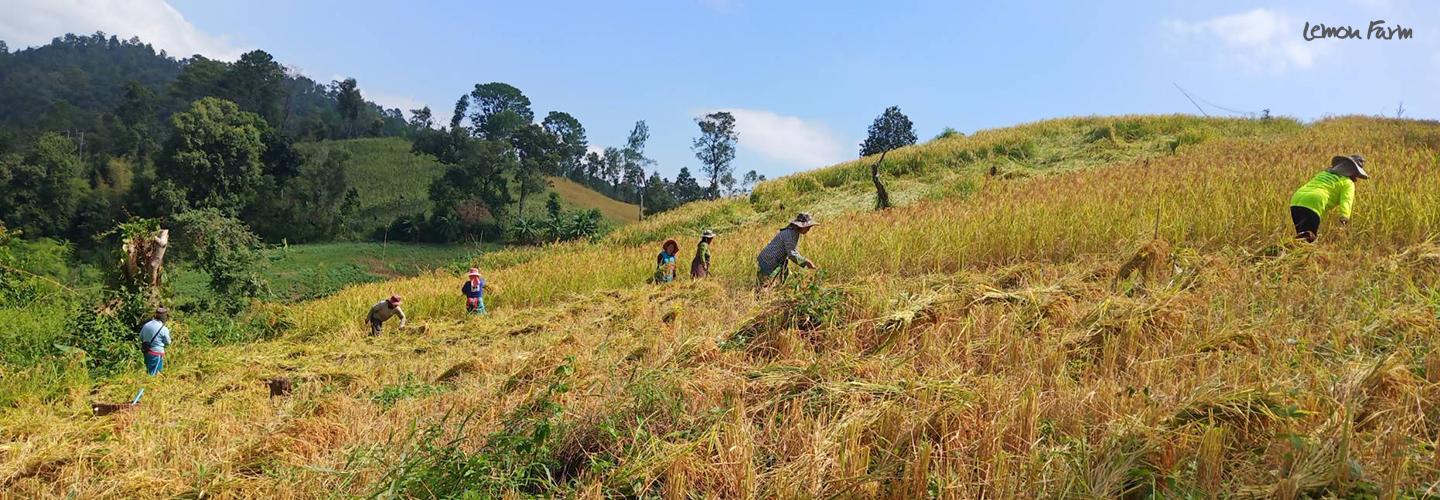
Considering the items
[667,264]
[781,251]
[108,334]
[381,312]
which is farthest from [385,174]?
[781,251]

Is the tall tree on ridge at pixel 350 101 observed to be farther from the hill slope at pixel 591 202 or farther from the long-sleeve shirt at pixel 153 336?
the long-sleeve shirt at pixel 153 336

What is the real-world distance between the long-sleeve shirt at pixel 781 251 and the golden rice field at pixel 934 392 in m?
0.89

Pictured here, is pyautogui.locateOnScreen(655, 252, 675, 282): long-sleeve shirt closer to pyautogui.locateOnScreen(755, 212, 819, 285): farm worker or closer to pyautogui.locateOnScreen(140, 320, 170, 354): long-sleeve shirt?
pyautogui.locateOnScreen(755, 212, 819, 285): farm worker

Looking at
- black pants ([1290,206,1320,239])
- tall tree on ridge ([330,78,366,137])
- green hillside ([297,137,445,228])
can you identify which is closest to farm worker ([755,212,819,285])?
black pants ([1290,206,1320,239])

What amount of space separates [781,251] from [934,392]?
3.94 metres

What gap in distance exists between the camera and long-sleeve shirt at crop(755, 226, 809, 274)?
6.73m

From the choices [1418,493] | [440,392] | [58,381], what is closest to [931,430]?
[1418,493]

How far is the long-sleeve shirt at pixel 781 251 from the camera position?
6730 mm

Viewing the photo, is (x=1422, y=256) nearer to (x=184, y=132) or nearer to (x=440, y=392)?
(x=440, y=392)

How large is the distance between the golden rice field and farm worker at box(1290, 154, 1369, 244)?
188mm

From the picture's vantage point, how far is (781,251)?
6816 millimetres

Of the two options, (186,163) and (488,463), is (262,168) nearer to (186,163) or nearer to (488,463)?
(186,163)

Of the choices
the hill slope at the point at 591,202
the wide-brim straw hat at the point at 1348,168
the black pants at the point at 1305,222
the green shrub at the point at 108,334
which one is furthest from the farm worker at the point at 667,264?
the hill slope at the point at 591,202

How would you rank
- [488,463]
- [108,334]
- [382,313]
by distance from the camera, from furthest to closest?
[382,313] → [108,334] → [488,463]
